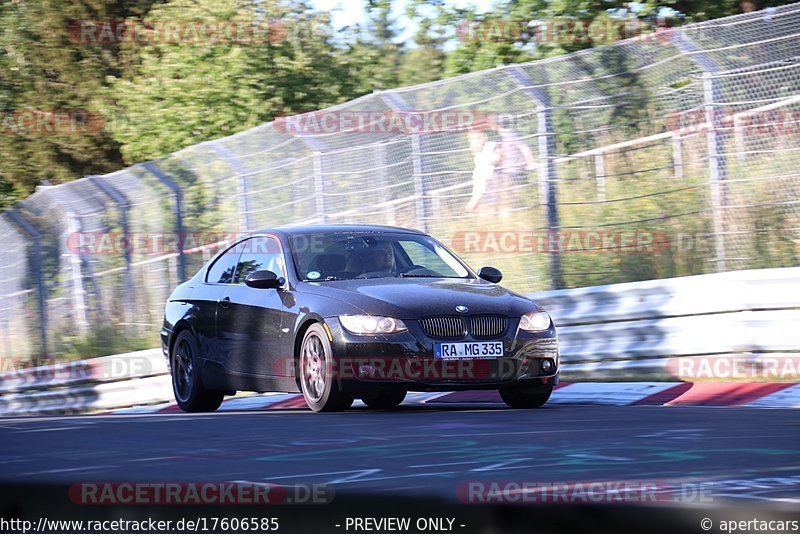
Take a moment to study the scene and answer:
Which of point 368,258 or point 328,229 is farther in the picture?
point 328,229

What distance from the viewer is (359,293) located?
9.91 m

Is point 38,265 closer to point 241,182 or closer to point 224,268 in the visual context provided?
point 241,182

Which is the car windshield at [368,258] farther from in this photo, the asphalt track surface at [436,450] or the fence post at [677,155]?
the fence post at [677,155]

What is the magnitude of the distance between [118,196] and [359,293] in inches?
338

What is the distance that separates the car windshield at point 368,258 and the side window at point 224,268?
823 mm

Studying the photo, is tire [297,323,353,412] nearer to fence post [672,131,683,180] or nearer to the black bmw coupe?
the black bmw coupe

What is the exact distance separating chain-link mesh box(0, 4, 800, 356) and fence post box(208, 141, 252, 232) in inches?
1.0

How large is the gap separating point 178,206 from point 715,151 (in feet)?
24.1

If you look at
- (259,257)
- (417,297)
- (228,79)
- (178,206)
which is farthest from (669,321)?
(228,79)

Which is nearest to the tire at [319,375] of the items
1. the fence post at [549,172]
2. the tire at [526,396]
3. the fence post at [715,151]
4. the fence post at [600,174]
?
the tire at [526,396]
